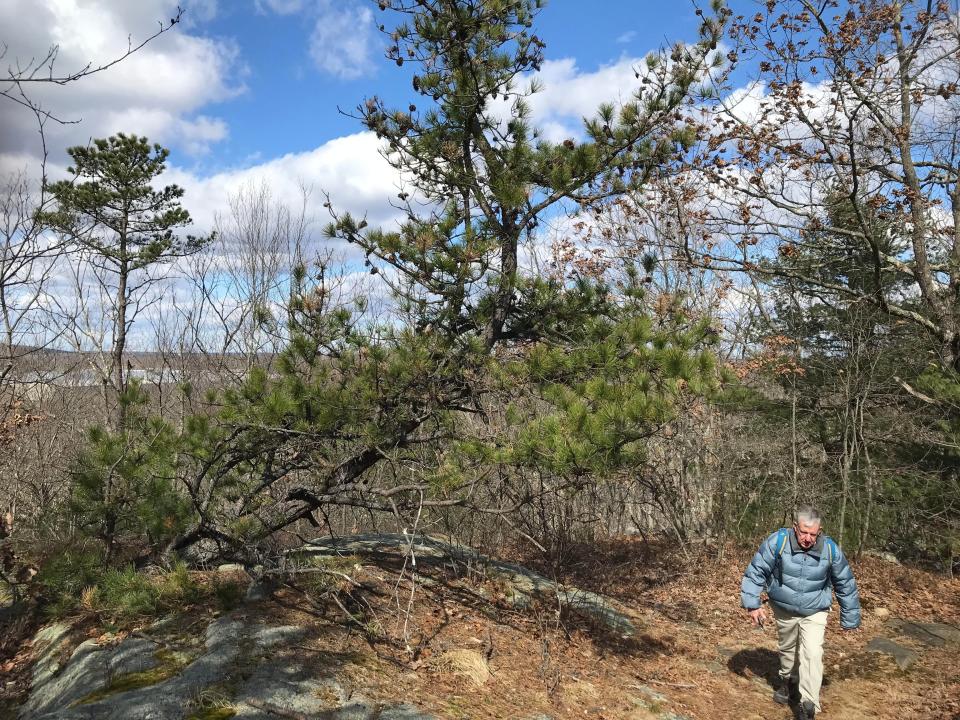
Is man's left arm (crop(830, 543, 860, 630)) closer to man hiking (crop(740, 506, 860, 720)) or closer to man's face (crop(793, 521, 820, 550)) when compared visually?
man hiking (crop(740, 506, 860, 720))

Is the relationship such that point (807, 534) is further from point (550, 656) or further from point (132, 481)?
point (132, 481)

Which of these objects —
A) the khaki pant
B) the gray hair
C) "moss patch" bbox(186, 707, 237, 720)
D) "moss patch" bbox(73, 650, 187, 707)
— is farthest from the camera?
the khaki pant

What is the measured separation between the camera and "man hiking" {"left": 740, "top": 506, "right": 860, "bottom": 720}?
4.46 meters

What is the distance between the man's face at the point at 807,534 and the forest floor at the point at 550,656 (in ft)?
5.06

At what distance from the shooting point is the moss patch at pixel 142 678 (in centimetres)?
387

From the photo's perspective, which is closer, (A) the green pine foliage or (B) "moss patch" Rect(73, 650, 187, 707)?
(B) "moss patch" Rect(73, 650, 187, 707)

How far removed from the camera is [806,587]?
4516 millimetres

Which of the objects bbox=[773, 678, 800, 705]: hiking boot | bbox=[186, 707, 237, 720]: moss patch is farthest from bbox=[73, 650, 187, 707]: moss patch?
bbox=[773, 678, 800, 705]: hiking boot

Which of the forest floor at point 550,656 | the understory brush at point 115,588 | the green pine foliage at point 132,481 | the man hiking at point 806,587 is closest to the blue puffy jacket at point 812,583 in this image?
the man hiking at point 806,587

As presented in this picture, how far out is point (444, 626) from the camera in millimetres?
5445

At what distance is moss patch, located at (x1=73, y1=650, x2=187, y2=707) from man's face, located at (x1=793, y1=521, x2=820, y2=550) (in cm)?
426

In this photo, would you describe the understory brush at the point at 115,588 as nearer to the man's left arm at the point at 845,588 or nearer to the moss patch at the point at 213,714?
the moss patch at the point at 213,714

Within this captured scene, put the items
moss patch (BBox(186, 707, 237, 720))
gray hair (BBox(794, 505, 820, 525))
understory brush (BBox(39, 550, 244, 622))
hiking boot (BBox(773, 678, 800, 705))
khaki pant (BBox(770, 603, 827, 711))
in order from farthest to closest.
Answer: hiking boot (BBox(773, 678, 800, 705)) → khaki pant (BBox(770, 603, 827, 711)) → gray hair (BBox(794, 505, 820, 525)) → understory brush (BBox(39, 550, 244, 622)) → moss patch (BBox(186, 707, 237, 720))

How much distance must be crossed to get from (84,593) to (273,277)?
→ 609 inches
